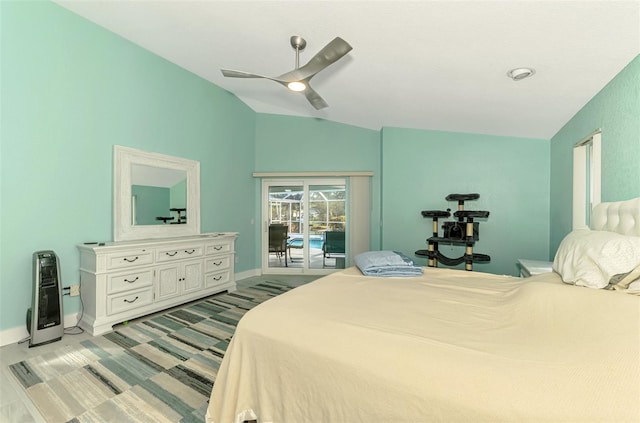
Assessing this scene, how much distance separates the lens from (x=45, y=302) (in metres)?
2.28

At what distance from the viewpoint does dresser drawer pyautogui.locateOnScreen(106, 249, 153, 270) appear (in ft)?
8.50

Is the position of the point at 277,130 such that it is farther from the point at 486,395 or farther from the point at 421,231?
the point at 486,395

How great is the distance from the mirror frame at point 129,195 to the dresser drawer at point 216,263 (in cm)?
48

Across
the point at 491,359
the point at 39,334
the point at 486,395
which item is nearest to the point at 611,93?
the point at 491,359

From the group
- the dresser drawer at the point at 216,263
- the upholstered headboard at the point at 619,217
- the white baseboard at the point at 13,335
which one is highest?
the upholstered headboard at the point at 619,217

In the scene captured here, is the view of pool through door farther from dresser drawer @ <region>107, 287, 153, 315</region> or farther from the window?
the window

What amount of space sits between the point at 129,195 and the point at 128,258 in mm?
770

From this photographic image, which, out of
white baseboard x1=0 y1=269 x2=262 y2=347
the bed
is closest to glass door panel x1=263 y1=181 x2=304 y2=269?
white baseboard x1=0 y1=269 x2=262 y2=347

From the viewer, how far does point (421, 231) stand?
4.09m

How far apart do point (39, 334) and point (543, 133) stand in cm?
553

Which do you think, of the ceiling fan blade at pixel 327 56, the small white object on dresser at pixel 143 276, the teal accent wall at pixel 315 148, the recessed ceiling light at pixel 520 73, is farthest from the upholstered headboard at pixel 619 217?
the small white object on dresser at pixel 143 276

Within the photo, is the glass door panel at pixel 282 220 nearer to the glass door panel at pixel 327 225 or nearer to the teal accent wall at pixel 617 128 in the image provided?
the glass door panel at pixel 327 225

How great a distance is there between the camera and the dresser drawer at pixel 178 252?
3.04 meters

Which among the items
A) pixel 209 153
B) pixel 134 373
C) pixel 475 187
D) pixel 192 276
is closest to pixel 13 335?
pixel 134 373
